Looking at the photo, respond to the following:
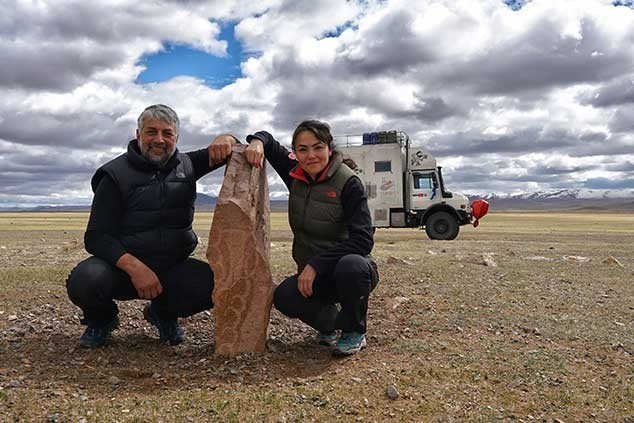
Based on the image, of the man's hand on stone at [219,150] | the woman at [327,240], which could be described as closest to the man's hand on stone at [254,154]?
the woman at [327,240]

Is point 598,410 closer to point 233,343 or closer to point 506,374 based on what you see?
point 506,374

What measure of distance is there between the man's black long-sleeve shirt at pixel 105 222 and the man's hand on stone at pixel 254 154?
1.17m

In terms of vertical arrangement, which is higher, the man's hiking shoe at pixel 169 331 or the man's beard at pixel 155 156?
the man's beard at pixel 155 156

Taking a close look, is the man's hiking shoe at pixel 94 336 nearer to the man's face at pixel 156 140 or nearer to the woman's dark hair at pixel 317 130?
the man's face at pixel 156 140

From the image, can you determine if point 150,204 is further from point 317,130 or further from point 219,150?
point 317,130

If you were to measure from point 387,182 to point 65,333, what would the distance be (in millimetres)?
16928

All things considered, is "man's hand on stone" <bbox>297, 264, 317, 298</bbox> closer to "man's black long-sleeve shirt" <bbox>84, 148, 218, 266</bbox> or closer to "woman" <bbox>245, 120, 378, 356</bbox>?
"woman" <bbox>245, 120, 378, 356</bbox>

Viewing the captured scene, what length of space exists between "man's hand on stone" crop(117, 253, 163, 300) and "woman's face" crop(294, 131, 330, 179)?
158 centimetres

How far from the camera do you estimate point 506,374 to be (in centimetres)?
437

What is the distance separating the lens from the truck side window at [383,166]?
21.7 metres

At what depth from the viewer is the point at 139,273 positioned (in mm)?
4691

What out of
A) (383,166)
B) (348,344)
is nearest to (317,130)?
(348,344)

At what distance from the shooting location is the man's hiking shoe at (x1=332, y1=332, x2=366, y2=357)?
15.8ft

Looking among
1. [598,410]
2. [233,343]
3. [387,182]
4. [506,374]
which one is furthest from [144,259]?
[387,182]
